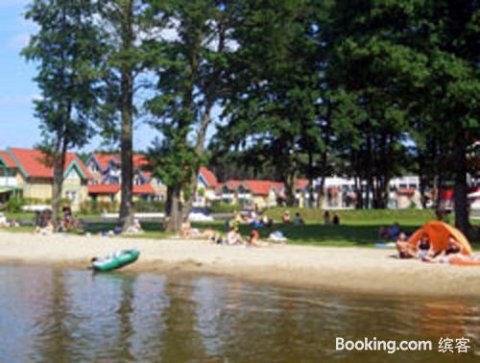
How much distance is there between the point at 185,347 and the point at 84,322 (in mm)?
3539

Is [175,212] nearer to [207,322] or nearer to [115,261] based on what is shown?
[115,261]

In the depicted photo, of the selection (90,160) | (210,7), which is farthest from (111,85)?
(90,160)

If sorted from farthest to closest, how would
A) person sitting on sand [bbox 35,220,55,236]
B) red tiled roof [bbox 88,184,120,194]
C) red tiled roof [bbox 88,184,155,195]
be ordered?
1. red tiled roof [bbox 88,184,155,195]
2. red tiled roof [bbox 88,184,120,194]
3. person sitting on sand [bbox 35,220,55,236]

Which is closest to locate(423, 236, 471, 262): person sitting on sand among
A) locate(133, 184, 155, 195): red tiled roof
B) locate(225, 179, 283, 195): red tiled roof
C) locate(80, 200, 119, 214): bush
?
locate(80, 200, 119, 214): bush

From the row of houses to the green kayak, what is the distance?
2450 cm

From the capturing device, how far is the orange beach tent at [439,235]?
77.4 feet

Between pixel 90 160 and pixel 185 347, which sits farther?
pixel 90 160

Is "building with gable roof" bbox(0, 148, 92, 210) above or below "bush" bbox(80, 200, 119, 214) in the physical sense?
above

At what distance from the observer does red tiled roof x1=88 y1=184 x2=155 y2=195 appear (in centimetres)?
10187

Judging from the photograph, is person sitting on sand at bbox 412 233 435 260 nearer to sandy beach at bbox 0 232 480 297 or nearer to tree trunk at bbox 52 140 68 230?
sandy beach at bbox 0 232 480 297

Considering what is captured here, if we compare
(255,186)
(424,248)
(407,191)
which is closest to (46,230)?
(424,248)

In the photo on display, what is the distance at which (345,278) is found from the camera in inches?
889

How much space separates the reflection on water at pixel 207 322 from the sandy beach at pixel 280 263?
63.1 inches

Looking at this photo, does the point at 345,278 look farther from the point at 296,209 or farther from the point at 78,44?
the point at 296,209
